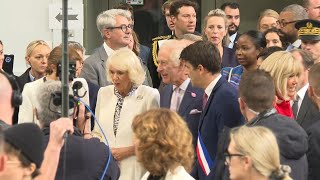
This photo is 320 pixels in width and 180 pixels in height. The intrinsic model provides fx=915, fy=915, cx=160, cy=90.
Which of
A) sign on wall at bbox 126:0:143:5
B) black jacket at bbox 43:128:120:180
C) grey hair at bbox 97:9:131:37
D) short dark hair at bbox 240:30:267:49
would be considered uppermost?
grey hair at bbox 97:9:131:37

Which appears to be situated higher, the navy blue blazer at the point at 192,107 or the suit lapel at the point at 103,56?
the suit lapel at the point at 103,56

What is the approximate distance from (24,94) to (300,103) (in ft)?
6.56

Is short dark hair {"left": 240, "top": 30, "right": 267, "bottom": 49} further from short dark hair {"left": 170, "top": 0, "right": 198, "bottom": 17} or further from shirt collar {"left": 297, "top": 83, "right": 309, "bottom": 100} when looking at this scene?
short dark hair {"left": 170, "top": 0, "right": 198, "bottom": 17}

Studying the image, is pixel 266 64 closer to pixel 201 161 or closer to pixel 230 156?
pixel 201 161

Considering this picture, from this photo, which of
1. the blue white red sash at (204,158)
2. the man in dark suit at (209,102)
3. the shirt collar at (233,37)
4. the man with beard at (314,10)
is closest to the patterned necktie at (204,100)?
the man in dark suit at (209,102)

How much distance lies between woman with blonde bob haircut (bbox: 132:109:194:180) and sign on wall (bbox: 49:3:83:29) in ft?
19.7

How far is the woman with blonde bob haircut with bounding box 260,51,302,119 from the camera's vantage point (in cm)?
604

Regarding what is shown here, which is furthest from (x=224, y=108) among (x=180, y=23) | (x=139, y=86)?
(x=180, y=23)

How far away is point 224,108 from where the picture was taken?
19.9ft

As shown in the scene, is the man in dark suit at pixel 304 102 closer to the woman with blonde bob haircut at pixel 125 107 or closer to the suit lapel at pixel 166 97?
the suit lapel at pixel 166 97

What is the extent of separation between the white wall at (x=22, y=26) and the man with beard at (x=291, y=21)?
366 cm

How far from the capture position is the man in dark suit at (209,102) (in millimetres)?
6090

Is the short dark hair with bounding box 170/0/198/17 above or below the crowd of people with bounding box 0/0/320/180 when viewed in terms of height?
above

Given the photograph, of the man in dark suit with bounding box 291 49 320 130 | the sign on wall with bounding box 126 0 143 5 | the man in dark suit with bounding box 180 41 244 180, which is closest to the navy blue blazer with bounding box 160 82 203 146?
the man in dark suit with bounding box 180 41 244 180
